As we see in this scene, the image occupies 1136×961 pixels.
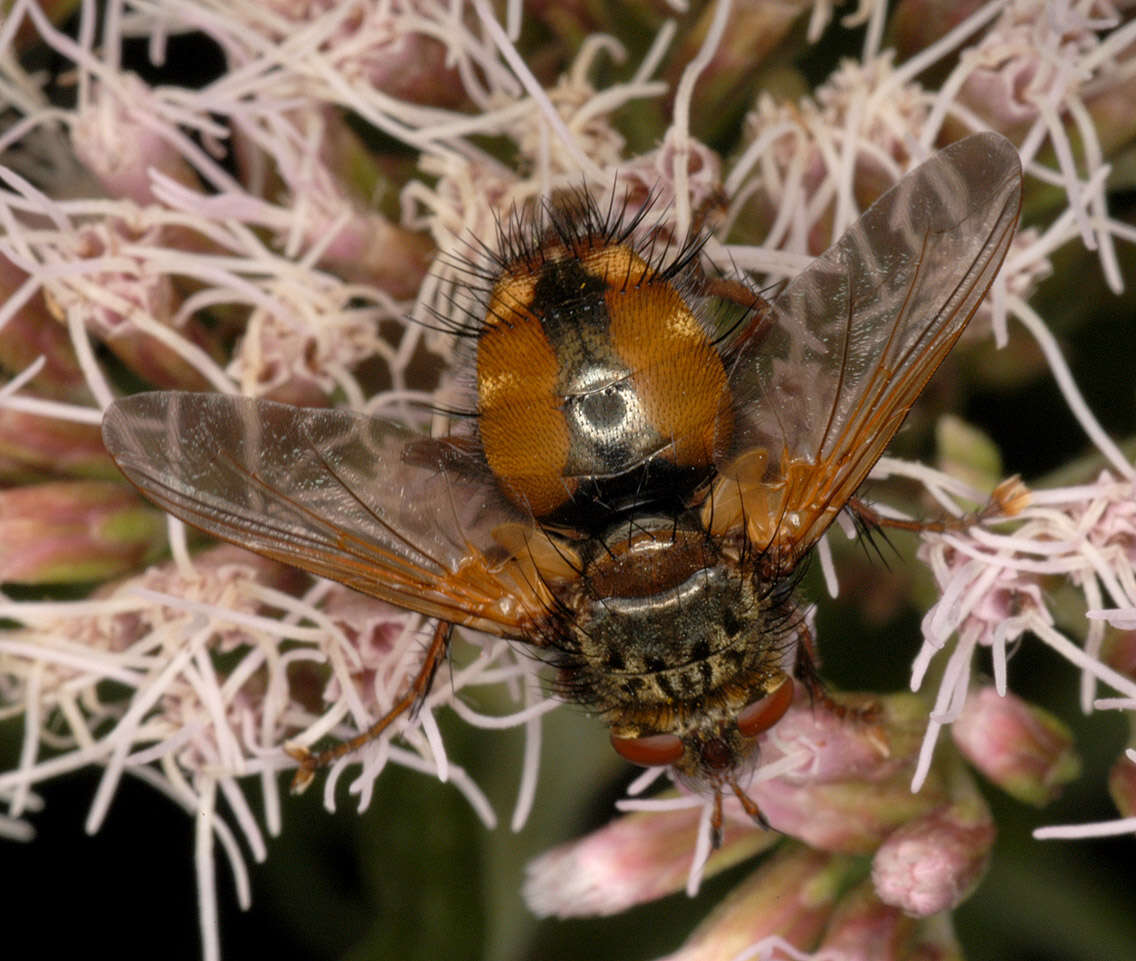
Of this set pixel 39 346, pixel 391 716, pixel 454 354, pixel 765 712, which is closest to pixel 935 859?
pixel 765 712

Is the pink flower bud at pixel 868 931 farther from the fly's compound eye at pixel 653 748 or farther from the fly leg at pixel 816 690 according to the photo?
the fly's compound eye at pixel 653 748

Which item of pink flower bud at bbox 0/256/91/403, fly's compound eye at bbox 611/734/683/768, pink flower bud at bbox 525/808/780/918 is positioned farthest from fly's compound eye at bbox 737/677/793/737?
pink flower bud at bbox 0/256/91/403

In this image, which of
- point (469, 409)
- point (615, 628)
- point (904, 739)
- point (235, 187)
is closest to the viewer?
point (615, 628)

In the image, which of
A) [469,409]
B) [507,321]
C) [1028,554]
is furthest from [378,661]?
[1028,554]

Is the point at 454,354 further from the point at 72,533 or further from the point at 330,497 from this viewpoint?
the point at 72,533

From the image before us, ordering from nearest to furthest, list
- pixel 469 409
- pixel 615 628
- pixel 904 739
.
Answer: pixel 615 628 < pixel 469 409 < pixel 904 739

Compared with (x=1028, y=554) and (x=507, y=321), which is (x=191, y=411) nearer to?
(x=507, y=321)
